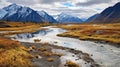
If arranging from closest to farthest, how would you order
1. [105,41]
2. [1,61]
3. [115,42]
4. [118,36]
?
[1,61] → [115,42] → [105,41] → [118,36]

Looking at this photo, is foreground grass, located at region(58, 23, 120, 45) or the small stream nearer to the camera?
the small stream

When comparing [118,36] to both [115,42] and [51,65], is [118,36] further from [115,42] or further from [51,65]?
[51,65]

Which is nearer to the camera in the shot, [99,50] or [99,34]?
[99,50]

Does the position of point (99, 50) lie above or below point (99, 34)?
above

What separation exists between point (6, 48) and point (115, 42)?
1592 inches

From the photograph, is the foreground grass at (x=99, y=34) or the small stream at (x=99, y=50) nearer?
the small stream at (x=99, y=50)

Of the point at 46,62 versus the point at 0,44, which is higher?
the point at 0,44

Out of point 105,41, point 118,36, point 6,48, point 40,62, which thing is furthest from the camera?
point 118,36

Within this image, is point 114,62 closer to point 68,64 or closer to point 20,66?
point 68,64

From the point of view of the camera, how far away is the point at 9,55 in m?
37.2

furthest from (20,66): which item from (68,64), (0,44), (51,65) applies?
(0,44)

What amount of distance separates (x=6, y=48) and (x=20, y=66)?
10324mm

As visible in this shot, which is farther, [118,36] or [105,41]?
[118,36]

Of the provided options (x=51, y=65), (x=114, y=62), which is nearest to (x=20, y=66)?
(x=51, y=65)
